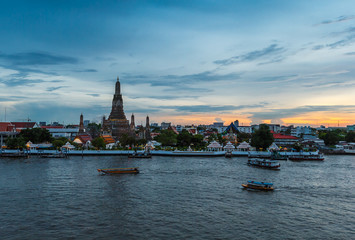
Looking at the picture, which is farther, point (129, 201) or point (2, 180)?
point (2, 180)

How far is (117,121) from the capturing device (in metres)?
119

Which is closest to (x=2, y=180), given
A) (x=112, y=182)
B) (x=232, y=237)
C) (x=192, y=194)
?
(x=112, y=182)

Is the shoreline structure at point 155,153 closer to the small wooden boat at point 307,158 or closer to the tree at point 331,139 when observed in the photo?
the small wooden boat at point 307,158

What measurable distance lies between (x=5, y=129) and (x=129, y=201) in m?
80.0

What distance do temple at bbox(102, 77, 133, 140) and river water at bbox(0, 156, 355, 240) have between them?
71.6 metres

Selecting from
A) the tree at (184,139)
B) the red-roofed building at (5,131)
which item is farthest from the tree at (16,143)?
the tree at (184,139)

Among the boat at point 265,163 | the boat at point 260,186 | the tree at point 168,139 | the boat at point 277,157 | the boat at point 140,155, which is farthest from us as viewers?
the tree at point 168,139

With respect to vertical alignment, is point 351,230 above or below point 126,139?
below

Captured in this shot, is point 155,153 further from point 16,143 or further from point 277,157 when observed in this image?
point 16,143

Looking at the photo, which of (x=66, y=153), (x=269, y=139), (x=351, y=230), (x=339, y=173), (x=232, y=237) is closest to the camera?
(x=232, y=237)

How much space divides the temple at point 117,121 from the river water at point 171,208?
71.6 metres

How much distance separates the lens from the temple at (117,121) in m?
115

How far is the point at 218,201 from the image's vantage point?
30.2m

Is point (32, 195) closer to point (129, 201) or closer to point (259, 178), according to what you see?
point (129, 201)
